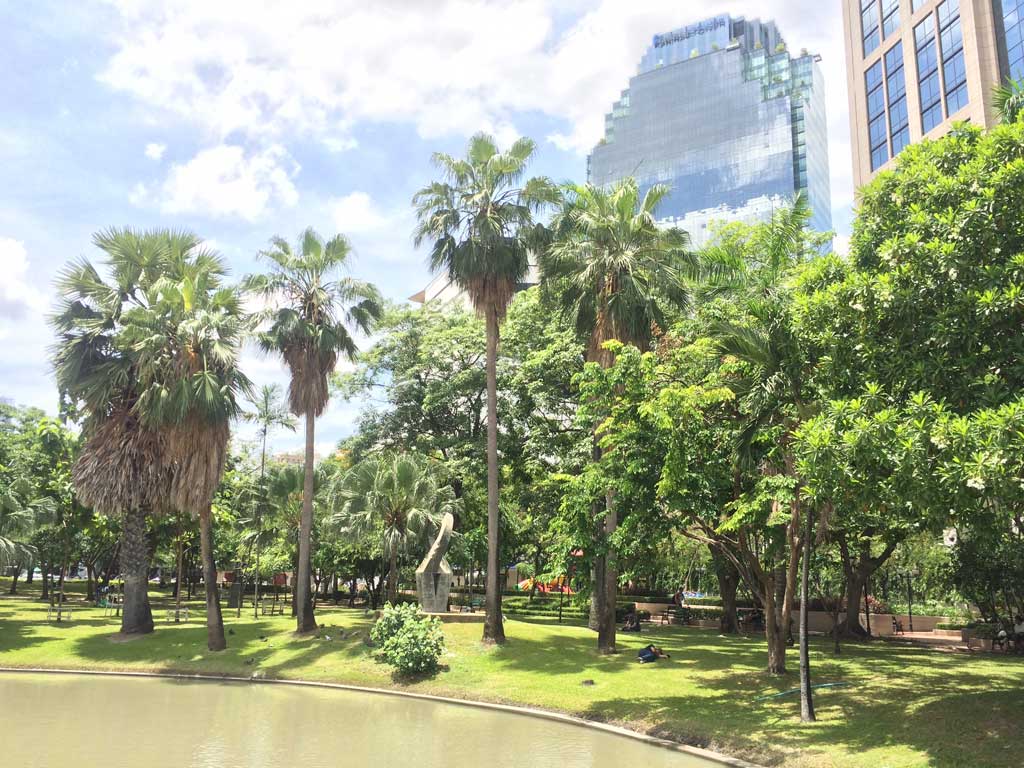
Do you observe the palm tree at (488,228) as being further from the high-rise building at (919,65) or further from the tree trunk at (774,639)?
the high-rise building at (919,65)

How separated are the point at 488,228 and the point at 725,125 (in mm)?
170849

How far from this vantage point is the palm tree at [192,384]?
25250 millimetres

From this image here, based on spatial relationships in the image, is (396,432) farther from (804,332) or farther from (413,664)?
(804,332)

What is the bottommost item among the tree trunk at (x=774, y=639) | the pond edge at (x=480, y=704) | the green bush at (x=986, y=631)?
the pond edge at (x=480, y=704)

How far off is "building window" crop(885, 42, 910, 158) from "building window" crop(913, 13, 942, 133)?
1732 millimetres

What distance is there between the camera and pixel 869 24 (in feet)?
210

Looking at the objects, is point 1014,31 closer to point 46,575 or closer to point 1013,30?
point 1013,30

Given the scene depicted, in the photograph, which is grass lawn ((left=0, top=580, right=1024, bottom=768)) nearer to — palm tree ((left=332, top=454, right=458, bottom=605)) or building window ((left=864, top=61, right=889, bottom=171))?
palm tree ((left=332, top=454, right=458, bottom=605))

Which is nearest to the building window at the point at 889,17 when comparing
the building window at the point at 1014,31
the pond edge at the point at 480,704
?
the building window at the point at 1014,31

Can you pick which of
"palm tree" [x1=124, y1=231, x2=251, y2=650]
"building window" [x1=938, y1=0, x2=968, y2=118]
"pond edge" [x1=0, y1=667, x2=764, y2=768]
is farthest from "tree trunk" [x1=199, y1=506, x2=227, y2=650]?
"building window" [x1=938, y1=0, x2=968, y2=118]

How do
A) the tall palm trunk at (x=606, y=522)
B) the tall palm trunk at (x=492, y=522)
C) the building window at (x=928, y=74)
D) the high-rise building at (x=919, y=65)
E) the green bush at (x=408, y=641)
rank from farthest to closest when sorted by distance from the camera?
1. the building window at (x=928, y=74)
2. the high-rise building at (x=919, y=65)
3. the tall palm trunk at (x=492, y=522)
4. the tall palm trunk at (x=606, y=522)
5. the green bush at (x=408, y=641)

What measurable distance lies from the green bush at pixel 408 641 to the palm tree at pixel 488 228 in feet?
11.6

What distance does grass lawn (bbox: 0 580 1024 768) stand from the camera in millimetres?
13370

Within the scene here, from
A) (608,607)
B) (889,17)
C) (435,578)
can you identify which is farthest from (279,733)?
(889,17)
